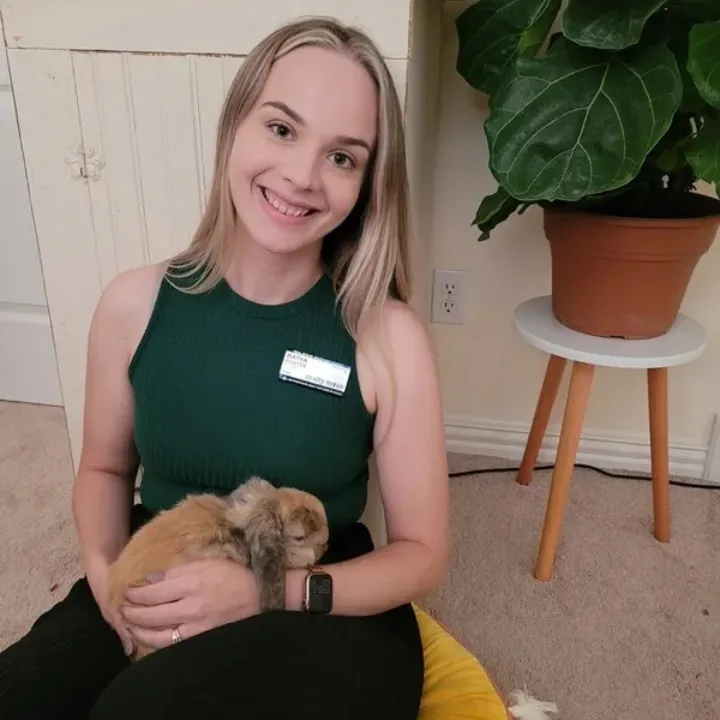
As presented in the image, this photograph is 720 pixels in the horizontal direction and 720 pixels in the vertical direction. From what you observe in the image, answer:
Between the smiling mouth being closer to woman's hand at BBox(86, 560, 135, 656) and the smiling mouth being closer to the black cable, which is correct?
woman's hand at BBox(86, 560, 135, 656)

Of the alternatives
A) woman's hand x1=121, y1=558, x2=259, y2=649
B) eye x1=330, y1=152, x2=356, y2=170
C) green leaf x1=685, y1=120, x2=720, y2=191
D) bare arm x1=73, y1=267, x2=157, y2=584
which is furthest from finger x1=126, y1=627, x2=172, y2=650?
green leaf x1=685, y1=120, x2=720, y2=191

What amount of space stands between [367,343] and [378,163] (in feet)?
0.77

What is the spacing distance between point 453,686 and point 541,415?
85cm

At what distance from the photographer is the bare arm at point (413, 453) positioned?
3.32ft

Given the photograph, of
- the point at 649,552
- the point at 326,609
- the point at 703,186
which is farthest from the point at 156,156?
the point at 649,552

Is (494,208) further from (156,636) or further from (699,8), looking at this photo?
(156,636)

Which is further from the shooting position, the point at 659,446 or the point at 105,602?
the point at 659,446

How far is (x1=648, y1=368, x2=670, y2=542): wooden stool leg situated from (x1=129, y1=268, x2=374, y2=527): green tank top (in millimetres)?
752

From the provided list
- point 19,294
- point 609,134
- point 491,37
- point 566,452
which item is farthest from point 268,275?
point 19,294

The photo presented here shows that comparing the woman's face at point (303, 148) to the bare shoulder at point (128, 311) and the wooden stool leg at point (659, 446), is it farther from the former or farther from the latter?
the wooden stool leg at point (659, 446)

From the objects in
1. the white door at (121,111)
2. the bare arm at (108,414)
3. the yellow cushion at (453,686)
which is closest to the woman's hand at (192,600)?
the bare arm at (108,414)

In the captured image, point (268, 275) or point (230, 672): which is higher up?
point (268, 275)

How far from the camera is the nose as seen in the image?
0.93 m

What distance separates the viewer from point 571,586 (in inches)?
61.3
